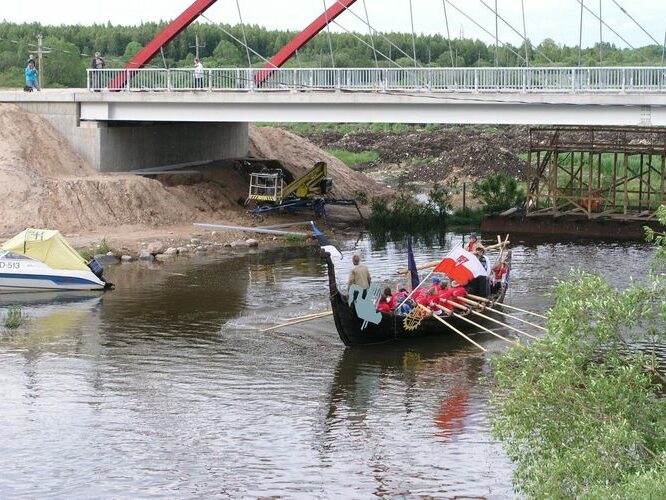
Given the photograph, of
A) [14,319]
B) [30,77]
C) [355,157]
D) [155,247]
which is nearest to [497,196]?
[155,247]

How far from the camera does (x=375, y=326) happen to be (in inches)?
1192

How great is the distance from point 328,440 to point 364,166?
54697 mm

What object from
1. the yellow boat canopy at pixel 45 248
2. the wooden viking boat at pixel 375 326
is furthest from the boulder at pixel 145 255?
the wooden viking boat at pixel 375 326

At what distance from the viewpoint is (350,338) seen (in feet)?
99.3

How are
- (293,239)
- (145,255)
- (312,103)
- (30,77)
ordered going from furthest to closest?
(30,77) → (293,239) → (312,103) → (145,255)

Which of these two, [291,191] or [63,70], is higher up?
[63,70]

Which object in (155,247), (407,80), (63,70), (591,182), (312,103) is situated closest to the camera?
(155,247)

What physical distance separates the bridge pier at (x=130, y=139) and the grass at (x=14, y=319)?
16.9m

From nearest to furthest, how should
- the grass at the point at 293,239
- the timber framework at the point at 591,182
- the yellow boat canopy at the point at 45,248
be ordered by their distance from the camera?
the yellow boat canopy at the point at 45,248 → the timber framework at the point at 591,182 → the grass at the point at 293,239

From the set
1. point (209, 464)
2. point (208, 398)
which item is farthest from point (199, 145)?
point (209, 464)

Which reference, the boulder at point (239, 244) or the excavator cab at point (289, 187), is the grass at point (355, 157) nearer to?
the excavator cab at point (289, 187)

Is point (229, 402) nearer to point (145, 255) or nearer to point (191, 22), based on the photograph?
point (145, 255)

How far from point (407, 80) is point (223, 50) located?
53256 mm

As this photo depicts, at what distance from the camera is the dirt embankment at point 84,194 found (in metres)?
46.0
